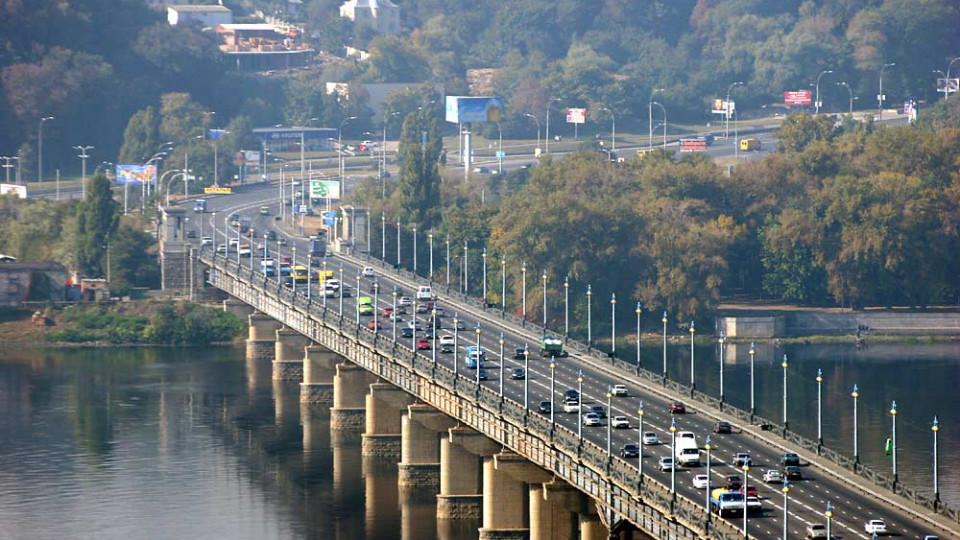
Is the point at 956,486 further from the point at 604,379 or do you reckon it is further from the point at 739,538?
the point at 739,538

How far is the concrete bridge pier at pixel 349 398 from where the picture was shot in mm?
169875

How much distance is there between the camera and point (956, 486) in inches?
5527

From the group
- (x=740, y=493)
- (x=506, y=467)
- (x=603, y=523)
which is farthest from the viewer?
(x=506, y=467)

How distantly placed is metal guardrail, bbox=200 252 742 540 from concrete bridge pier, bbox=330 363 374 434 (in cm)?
230

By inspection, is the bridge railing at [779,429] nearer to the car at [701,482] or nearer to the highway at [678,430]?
the highway at [678,430]

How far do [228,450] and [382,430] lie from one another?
11170 mm

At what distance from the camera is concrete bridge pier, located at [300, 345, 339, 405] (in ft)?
602

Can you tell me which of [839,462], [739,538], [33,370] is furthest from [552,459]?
[33,370]

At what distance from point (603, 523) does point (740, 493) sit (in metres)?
10.1

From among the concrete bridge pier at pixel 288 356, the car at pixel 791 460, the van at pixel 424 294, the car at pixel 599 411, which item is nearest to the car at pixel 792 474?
the car at pixel 791 460

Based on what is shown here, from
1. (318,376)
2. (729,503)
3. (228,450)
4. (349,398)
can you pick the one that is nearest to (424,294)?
(318,376)

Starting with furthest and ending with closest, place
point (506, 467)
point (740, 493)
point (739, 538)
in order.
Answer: point (506, 467) < point (740, 493) < point (739, 538)

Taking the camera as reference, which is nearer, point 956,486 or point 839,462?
point 839,462

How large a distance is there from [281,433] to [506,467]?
4647 cm
